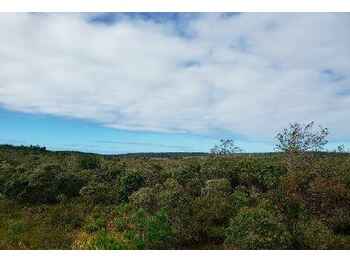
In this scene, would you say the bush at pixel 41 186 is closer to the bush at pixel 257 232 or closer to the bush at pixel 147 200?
the bush at pixel 147 200

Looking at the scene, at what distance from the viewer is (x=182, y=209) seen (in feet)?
41.8

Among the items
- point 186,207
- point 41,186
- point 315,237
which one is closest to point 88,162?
point 41,186

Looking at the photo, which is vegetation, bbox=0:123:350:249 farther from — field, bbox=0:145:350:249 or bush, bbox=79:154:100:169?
bush, bbox=79:154:100:169

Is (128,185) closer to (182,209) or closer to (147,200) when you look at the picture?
(147,200)

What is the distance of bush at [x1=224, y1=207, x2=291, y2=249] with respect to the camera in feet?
33.6

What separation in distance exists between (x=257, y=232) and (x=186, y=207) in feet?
9.44

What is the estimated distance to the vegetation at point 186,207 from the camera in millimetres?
10836

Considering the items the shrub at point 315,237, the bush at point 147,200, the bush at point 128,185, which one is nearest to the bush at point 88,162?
the bush at point 128,185

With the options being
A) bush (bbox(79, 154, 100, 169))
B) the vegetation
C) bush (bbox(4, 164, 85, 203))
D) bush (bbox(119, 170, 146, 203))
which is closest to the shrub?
the vegetation

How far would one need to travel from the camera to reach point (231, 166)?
74.0 feet

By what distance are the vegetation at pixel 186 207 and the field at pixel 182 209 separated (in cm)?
3
